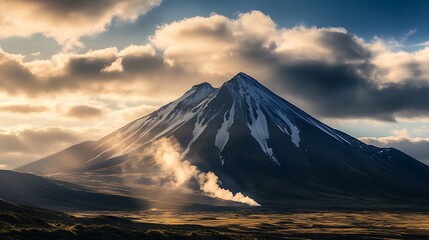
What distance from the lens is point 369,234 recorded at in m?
111

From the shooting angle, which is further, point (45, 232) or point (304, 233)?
point (304, 233)

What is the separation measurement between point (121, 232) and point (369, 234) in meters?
62.2

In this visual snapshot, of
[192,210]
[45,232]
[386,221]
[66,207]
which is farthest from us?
[192,210]

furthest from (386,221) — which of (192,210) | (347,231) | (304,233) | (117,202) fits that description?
(117,202)

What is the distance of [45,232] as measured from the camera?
6159 cm

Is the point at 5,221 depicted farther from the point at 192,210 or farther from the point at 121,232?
the point at 192,210

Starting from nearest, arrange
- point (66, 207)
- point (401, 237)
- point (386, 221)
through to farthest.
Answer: point (401, 237) < point (386, 221) < point (66, 207)

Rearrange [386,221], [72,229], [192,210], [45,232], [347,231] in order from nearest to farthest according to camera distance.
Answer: [45,232]
[72,229]
[347,231]
[386,221]
[192,210]

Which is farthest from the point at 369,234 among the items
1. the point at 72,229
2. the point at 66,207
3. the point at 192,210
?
the point at 66,207

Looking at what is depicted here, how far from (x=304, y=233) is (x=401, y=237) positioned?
64.6ft

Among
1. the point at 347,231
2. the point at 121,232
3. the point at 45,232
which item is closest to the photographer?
the point at 45,232

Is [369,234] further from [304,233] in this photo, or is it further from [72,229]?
[72,229]

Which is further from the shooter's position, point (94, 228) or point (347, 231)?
point (347, 231)

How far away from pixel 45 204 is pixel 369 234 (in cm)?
11361
